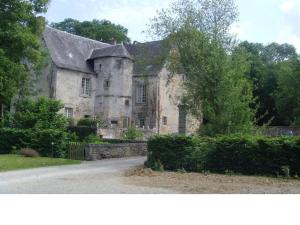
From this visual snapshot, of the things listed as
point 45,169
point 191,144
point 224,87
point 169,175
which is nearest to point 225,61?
point 224,87

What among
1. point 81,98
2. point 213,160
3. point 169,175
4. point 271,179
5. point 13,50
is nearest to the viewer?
point 271,179

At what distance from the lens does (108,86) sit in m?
46.3

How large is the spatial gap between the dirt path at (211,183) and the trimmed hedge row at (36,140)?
8315 millimetres

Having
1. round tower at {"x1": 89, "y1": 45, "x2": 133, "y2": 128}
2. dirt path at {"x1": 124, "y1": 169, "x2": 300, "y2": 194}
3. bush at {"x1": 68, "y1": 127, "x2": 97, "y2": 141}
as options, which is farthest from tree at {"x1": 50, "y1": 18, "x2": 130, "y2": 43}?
dirt path at {"x1": 124, "y1": 169, "x2": 300, "y2": 194}

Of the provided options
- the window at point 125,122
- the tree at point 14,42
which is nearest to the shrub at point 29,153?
the tree at point 14,42

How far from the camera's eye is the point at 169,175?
1903cm

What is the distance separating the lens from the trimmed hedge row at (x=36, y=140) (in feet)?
87.9

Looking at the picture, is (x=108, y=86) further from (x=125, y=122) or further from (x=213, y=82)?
(x=213, y=82)

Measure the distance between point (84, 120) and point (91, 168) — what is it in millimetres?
17764

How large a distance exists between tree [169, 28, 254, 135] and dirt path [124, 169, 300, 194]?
6019mm

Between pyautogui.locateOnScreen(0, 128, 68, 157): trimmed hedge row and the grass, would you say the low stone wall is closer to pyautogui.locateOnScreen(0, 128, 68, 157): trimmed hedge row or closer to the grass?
the grass

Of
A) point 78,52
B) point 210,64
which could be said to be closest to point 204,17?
point 210,64

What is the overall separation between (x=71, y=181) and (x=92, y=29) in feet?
146

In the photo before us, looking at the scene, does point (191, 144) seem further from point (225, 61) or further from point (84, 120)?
point (84, 120)
